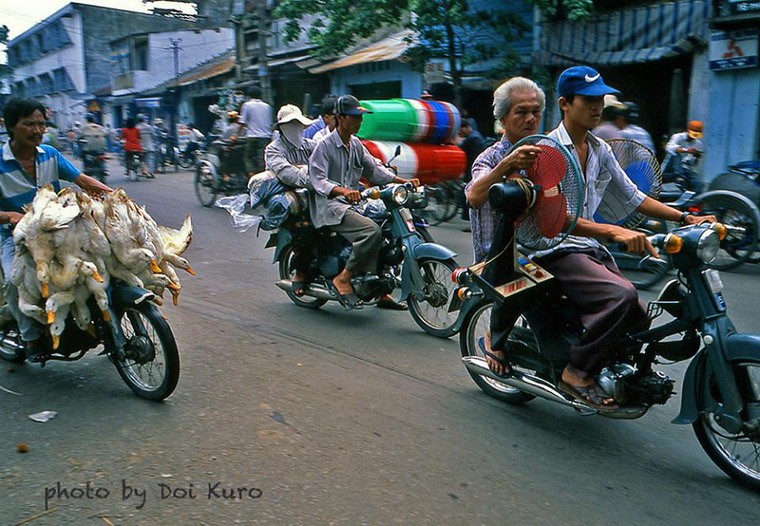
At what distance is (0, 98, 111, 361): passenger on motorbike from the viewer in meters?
3.96

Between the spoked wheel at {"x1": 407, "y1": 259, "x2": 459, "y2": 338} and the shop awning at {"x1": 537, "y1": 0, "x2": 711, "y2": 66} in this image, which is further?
the shop awning at {"x1": 537, "y1": 0, "x2": 711, "y2": 66}

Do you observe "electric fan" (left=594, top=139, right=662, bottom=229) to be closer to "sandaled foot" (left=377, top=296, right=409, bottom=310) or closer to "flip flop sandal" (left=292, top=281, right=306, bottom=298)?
"sandaled foot" (left=377, top=296, right=409, bottom=310)

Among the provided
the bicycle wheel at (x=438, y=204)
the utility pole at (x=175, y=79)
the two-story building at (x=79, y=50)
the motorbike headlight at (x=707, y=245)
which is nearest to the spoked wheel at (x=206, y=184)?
the bicycle wheel at (x=438, y=204)

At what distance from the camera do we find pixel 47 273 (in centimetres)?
359

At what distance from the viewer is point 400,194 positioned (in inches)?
207

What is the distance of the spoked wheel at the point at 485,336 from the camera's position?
388 cm

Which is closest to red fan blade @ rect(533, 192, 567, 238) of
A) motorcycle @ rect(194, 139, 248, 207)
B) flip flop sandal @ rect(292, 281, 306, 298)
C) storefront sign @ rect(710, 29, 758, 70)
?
flip flop sandal @ rect(292, 281, 306, 298)

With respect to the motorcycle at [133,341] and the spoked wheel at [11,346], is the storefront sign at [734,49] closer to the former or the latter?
the motorcycle at [133,341]

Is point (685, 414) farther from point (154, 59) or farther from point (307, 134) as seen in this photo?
point (154, 59)

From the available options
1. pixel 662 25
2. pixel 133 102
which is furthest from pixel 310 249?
pixel 133 102

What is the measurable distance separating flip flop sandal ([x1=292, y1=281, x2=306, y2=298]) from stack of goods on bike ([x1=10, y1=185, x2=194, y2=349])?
86.0 inches

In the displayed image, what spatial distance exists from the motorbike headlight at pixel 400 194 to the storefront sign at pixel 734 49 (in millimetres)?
9090

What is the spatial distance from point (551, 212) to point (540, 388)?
969mm

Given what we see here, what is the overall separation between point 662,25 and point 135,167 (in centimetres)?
1348
